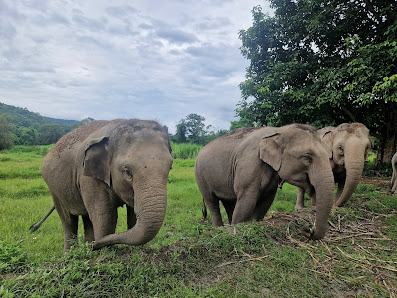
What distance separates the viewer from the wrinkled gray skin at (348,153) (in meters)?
4.66

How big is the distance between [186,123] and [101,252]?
3230 centimetres

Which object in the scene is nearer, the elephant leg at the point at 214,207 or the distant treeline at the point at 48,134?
the elephant leg at the point at 214,207

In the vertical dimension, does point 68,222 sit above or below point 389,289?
above

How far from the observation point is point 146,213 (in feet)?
6.66

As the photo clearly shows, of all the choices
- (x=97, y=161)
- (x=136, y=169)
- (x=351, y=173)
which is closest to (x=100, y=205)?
(x=97, y=161)

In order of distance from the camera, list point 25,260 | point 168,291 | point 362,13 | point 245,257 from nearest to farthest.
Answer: point 168,291, point 25,260, point 245,257, point 362,13

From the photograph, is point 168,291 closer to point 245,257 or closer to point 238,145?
point 245,257

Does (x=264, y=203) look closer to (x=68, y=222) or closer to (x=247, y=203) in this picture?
(x=247, y=203)

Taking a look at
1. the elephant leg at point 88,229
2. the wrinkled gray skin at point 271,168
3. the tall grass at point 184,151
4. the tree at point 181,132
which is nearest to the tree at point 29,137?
the tree at point 181,132

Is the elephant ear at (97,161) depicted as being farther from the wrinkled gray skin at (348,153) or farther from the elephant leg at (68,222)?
the wrinkled gray skin at (348,153)

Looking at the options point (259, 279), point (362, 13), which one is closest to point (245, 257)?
point (259, 279)

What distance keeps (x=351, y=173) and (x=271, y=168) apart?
2.11m

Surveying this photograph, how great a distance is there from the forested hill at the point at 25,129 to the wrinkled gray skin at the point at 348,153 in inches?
883

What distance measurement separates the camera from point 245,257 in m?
2.60
